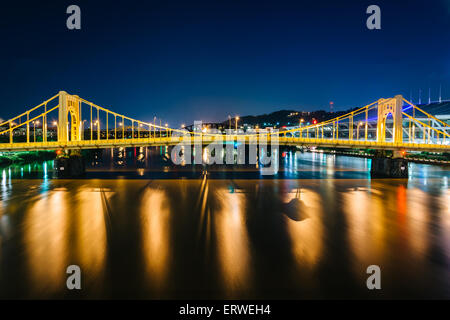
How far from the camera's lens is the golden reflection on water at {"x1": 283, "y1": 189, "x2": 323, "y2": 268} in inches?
420

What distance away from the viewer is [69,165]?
35688 mm

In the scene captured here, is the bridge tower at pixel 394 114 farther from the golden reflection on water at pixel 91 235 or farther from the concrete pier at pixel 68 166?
the concrete pier at pixel 68 166

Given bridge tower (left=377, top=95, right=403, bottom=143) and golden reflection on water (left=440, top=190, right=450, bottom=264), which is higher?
bridge tower (left=377, top=95, right=403, bottom=143)

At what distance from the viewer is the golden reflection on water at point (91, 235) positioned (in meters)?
9.91

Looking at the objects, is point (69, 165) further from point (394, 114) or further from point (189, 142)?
point (394, 114)

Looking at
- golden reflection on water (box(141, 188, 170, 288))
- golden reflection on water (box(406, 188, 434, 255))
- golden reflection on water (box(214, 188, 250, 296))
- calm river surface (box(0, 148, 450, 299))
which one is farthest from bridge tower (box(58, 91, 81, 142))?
golden reflection on water (box(406, 188, 434, 255))

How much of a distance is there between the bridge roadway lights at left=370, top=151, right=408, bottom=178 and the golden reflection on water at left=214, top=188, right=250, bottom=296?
2562 centimetres

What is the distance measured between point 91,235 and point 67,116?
2894cm

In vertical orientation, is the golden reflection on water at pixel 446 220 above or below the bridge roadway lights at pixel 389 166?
below

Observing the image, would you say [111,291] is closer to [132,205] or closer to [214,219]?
[214,219]

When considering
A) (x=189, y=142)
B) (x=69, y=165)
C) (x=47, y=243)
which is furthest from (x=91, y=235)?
(x=189, y=142)

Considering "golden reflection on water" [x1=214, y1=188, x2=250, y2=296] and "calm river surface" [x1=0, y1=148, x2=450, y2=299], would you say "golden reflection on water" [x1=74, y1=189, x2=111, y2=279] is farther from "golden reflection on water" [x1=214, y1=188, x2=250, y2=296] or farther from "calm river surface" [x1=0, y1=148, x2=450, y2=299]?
"golden reflection on water" [x1=214, y1=188, x2=250, y2=296]

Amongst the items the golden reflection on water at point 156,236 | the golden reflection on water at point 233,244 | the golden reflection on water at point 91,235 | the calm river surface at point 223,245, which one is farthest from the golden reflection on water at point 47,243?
the golden reflection on water at point 233,244

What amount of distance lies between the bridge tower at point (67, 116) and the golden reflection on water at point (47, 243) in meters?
18.1
